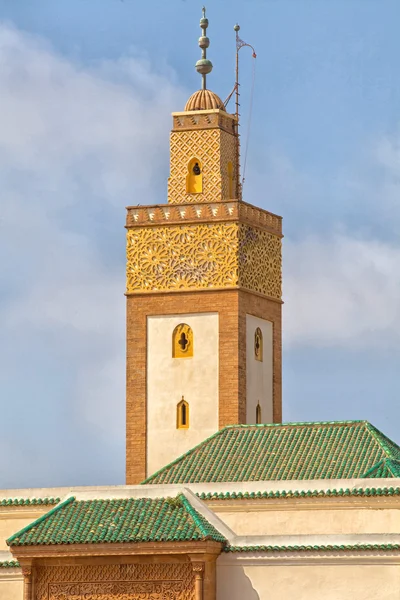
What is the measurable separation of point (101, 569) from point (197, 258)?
12.1m

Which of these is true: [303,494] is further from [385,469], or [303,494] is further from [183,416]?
[183,416]

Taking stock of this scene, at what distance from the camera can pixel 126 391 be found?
3916 centimetres

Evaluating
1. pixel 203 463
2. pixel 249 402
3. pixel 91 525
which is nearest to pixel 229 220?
pixel 249 402

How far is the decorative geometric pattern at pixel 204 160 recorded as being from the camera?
39.6 m

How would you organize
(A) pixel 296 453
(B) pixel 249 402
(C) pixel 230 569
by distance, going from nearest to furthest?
(C) pixel 230 569 < (A) pixel 296 453 < (B) pixel 249 402

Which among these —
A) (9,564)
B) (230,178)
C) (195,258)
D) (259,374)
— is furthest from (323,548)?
(230,178)

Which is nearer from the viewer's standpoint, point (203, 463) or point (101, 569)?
point (101, 569)

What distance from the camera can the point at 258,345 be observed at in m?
39.5

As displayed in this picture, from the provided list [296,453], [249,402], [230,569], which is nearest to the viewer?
[230,569]

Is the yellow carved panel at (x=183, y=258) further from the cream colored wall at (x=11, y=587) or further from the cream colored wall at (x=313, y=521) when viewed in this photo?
the cream colored wall at (x=11, y=587)

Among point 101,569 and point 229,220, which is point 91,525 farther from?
point 229,220

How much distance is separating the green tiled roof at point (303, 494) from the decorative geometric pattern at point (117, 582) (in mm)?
2280

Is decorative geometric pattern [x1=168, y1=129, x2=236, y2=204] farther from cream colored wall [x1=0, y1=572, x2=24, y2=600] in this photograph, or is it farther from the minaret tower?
cream colored wall [x1=0, y1=572, x2=24, y2=600]

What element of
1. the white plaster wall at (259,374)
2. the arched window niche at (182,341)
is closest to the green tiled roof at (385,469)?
the white plaster wall at (259,374)
